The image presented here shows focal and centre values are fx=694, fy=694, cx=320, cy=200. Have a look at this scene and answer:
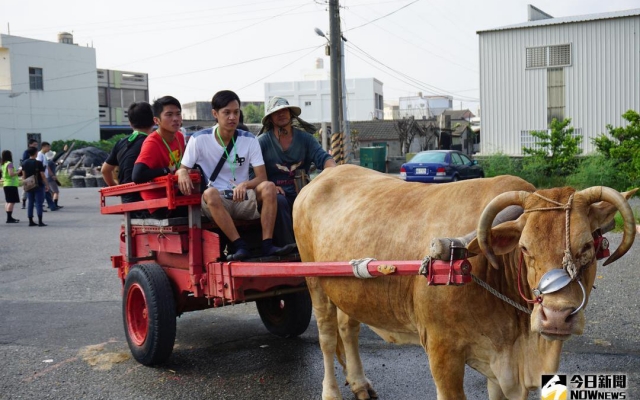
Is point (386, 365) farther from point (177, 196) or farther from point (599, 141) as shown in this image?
point (599, 141)

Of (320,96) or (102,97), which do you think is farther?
(320,96)

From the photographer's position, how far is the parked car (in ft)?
78.9

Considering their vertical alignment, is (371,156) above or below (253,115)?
below

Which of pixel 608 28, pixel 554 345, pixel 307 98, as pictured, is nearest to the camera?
pixel 554 345

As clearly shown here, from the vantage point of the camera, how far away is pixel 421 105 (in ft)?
267

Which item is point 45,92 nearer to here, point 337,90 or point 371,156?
point 371,156

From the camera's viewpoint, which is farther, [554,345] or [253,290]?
[253,290]

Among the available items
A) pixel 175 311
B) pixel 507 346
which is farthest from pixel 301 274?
pixel 175 311

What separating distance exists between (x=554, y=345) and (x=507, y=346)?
292mm

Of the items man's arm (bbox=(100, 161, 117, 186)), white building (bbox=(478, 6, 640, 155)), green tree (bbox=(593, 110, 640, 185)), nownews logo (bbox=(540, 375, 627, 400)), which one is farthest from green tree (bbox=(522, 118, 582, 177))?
nownews logo (bbox=(540, 375, 627, 400))

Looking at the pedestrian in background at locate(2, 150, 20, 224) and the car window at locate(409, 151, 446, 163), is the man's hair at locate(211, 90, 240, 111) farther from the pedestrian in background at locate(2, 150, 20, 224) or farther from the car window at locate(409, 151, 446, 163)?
the car window at locate(409, 151, 446, 163)

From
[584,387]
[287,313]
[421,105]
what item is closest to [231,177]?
[287,313]

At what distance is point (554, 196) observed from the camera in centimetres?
336

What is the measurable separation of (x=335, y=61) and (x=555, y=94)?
10.0 metres
